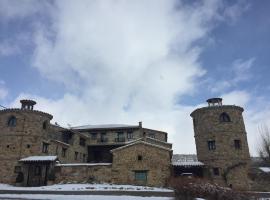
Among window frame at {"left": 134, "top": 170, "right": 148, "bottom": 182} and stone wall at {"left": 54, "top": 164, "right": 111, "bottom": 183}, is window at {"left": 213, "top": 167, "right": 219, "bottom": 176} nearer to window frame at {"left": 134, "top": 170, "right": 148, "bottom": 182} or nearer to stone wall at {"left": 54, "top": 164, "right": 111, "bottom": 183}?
window frame at {"left": 134, "top": 170, "right": 148, "bottom": 182}

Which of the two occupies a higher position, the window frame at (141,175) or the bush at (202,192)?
the window frame at (141,175)

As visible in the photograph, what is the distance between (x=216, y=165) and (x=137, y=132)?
16.6 m

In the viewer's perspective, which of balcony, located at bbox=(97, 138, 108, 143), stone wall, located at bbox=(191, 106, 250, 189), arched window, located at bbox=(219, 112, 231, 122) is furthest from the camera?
balcony, located at bbox=(97, 138, 108, 143)

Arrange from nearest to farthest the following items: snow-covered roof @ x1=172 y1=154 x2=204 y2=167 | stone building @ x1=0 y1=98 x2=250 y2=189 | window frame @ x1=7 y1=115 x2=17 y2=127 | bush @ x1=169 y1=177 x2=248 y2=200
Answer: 1. bush @ x1=169 y1=177 x2=248 y2=200
2. stone building @ x1=0 y1=98 x2=250 y2=189
3. snow-covered roof @ x1=172 y1=154 x2=204 y2=167
4. window frame @ x1=7 y1=115 x2=17 y2=127

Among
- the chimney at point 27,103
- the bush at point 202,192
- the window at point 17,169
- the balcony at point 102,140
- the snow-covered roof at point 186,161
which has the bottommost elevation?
the bush at point 202,192

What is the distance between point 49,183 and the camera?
30094 millimetres

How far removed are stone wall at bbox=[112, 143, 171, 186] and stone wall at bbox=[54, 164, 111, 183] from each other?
3.43 feet

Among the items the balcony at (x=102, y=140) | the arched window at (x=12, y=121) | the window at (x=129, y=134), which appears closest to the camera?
the arched window at (x=12, y=121)

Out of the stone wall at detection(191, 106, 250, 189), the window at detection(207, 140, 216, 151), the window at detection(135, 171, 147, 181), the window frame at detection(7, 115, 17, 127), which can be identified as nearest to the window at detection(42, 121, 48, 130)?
the window frame at detection(7, 115, 17, 127)

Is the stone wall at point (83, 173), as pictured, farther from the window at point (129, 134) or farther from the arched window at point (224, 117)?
the arched window at point (224, 117)

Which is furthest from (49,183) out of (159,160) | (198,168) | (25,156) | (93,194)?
(198,168)

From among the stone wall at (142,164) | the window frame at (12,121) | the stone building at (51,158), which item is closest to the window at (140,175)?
the stone building at (51,158)

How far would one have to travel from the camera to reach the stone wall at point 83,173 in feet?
99.3

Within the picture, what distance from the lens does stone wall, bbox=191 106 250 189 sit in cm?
3188
